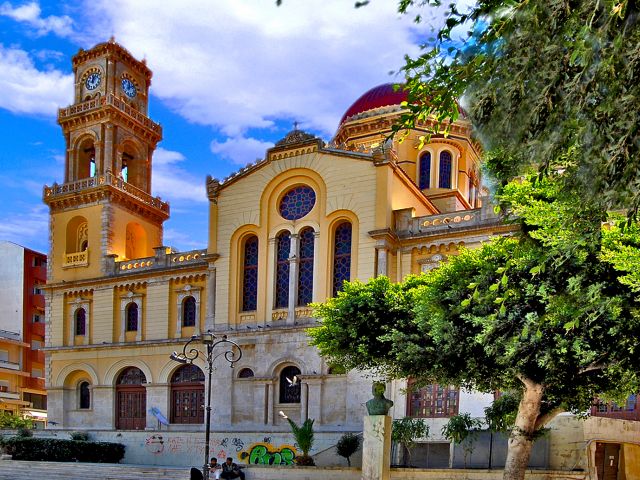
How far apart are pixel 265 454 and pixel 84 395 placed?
12584mm

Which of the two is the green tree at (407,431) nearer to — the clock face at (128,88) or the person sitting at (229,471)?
the person sitting at (229,471)

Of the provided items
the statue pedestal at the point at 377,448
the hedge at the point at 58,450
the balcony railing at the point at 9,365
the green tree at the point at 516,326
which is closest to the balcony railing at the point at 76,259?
the hedge at the point at 58,450

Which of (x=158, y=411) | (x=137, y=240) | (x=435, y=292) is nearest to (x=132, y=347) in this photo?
(x=158, y=411)

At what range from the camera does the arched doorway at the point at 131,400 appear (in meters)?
35.5

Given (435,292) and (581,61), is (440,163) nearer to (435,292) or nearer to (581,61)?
(435,292)

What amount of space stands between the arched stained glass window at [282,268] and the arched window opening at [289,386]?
248cm

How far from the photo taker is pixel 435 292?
19125 mm

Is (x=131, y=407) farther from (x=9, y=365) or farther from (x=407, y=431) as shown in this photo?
(x=9, y=365)

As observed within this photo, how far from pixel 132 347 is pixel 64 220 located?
7724mm

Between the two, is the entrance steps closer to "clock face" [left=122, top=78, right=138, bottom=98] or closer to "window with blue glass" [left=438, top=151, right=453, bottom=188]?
"window with blue glass" [left=438, top=151, right=453, bottom=188]

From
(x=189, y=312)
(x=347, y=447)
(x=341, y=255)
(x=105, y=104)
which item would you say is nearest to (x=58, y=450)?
(x=189, y=312)

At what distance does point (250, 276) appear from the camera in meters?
32.7

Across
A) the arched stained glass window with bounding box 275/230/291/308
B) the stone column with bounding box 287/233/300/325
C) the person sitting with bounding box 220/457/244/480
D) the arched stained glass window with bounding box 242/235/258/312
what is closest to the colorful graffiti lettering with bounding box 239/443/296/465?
the stone column with bounding box 287/233/300/325

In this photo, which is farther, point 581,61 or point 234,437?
point 234,437
